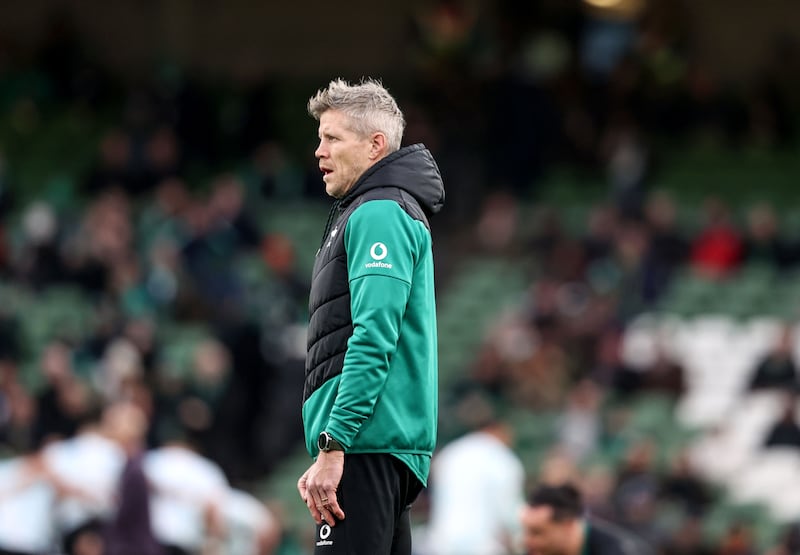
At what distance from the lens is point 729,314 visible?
1680 centimetres

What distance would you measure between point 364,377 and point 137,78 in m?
18.5

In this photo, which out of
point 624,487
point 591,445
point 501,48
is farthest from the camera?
point 501,48

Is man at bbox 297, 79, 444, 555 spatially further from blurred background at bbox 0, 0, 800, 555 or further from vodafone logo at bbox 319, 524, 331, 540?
blurred background at bbox 0, 0, 800, 555

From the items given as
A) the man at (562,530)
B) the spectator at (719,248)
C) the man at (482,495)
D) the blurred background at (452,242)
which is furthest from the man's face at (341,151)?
the spectator at (719,248)

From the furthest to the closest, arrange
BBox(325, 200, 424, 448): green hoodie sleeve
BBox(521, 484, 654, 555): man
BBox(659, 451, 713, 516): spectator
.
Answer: BBox(659, 451, 713, 516): spectator < BBox(521, 484, 654, 555): man < BBox(325, 200, 424, 448): green hoodie sleeve

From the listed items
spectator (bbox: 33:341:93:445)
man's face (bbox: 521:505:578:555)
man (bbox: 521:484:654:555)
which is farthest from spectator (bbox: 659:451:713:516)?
man's face (bbox: 521:505:578:555)

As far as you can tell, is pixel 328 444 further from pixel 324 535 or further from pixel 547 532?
pixel 547 532

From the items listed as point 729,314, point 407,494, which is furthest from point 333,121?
point 729,314

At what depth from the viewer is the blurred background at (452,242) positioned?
13969 millimetres

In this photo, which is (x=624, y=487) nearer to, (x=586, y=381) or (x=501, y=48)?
(x=586, y=381)

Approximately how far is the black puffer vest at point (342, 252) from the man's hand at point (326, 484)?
0.25 m

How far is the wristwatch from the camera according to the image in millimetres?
4441

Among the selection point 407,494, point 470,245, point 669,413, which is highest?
point 470,245

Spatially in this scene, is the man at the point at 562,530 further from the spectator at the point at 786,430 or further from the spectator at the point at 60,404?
the spectator at the point at 786,430
